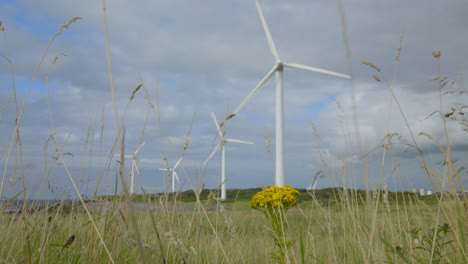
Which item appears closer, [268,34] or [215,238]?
[215,238]

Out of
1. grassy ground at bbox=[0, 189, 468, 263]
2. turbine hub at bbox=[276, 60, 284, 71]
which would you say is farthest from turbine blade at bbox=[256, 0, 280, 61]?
grassy ground at bbox=[0, 189, 468, 263]

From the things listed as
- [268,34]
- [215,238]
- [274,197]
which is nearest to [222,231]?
[215,238]

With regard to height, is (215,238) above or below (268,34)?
below

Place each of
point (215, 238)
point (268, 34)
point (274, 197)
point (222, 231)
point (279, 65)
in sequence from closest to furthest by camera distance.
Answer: point (274, 197) < point (215, 238) < point (222, 231) < point (268, 34) < point (279, 65)

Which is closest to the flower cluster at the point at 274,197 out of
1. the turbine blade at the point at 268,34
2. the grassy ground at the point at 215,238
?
the grassy ground at the point at 215,238

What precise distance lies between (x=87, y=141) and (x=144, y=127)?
2.08 feet

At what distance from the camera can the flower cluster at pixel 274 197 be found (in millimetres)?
4047

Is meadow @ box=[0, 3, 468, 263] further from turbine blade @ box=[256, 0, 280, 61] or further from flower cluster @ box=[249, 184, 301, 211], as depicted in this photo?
turbine blade @ box=[256, 0, 280, 61]

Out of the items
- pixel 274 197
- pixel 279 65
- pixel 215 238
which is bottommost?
pixel 215 238

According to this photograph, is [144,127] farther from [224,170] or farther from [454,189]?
[224,170]

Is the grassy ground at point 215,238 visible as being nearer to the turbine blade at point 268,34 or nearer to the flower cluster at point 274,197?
the flower cluster at point 274,197

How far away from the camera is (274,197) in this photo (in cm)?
404

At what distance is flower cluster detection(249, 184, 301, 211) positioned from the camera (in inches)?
159

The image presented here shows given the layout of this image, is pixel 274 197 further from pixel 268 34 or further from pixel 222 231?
pixel 268 34
